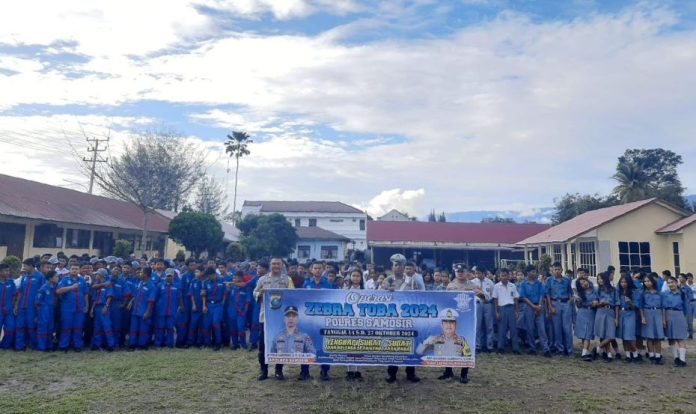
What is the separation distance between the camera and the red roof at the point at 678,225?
20.1 metres

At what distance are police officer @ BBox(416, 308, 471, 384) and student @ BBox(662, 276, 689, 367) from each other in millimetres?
4370

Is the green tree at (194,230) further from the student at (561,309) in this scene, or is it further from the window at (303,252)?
the student at (561,309)

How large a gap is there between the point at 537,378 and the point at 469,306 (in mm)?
1814

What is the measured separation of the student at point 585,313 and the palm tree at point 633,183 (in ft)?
107

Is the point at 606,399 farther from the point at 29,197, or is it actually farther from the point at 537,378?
the point at 29,197

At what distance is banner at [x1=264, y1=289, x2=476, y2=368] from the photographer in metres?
6.91

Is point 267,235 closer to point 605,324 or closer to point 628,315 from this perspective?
point 605,324

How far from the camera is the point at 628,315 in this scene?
8.95m

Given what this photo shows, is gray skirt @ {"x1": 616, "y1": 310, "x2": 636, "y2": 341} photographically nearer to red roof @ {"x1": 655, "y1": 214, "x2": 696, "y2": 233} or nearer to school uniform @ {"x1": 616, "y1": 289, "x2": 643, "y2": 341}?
school uniform @ {"x1": 616, "y1": 289, "x2": 643, "y2": 341}

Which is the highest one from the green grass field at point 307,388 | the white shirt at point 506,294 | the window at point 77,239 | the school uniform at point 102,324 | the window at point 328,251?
the window at point 328,251

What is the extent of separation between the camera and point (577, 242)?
917 inches

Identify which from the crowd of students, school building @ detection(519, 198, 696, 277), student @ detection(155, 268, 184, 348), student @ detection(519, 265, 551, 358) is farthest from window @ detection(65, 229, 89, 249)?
school building @ detection(519, 198, 696, 277)

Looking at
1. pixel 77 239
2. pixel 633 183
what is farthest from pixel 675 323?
pixel 633 183

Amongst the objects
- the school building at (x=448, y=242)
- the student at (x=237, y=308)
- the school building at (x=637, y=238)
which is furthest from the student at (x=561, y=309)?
the school building at (x=448, y=242)
